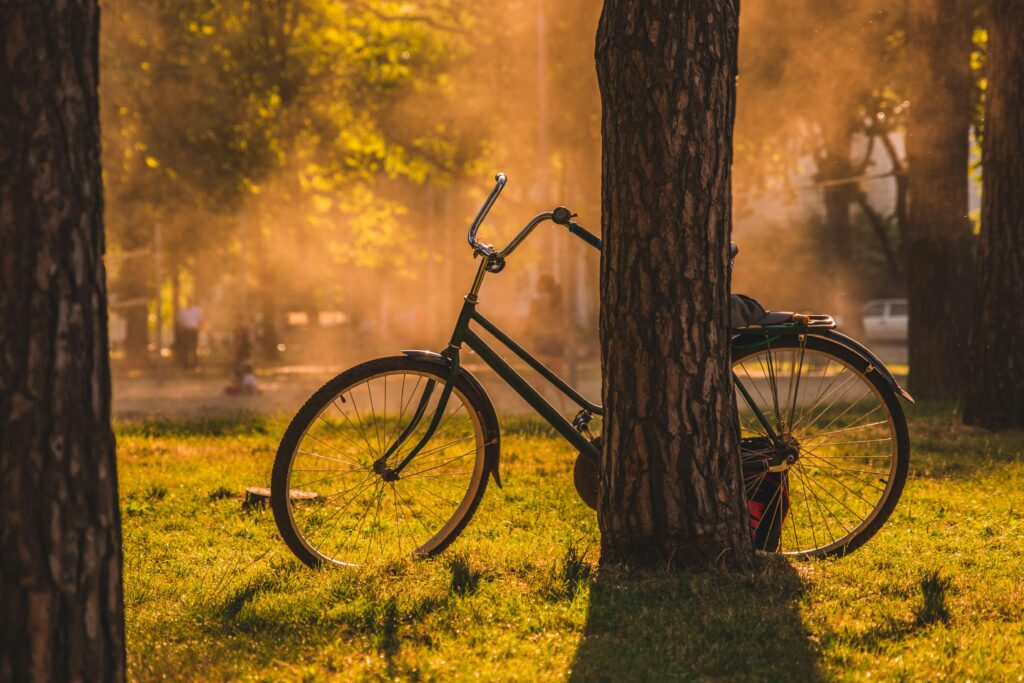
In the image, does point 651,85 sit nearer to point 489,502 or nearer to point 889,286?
point 489,502

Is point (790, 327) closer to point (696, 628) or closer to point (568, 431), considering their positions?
point (568, 431)

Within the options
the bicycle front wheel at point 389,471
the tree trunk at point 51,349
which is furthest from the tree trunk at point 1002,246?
the tree trunk at point 51,349

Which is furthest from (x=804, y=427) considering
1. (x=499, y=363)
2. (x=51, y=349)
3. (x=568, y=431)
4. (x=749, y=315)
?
(x=51, y=349)

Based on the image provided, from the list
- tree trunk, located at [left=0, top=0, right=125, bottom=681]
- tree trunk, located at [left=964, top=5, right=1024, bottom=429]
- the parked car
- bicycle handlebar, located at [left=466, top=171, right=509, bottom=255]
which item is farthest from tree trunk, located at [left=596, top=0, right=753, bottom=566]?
the parked car

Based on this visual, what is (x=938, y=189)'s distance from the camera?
11609 mm

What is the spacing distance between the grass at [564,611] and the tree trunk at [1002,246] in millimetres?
3570

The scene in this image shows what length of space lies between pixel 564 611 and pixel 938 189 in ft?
29.5

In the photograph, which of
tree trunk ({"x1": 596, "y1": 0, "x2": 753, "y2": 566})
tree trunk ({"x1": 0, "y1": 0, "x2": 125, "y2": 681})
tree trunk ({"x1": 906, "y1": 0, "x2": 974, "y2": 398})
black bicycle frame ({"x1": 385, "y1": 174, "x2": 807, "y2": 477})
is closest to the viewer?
tree trunk ({"x1": 0, "y1": 0, "x2": 125, "y2": 681})

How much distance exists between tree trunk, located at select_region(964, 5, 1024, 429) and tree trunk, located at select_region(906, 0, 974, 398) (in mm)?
2485

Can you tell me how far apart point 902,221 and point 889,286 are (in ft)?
75.9

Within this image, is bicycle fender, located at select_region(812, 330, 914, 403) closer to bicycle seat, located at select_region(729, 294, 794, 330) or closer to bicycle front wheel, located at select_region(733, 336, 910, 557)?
bicycle front wheel, located at select_region(733, 336, 910, 557)

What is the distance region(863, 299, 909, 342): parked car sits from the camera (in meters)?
42.7

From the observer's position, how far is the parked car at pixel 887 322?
4266 cm

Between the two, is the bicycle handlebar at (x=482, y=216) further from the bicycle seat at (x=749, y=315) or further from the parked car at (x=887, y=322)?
the parked car at (x=887, y=322)
